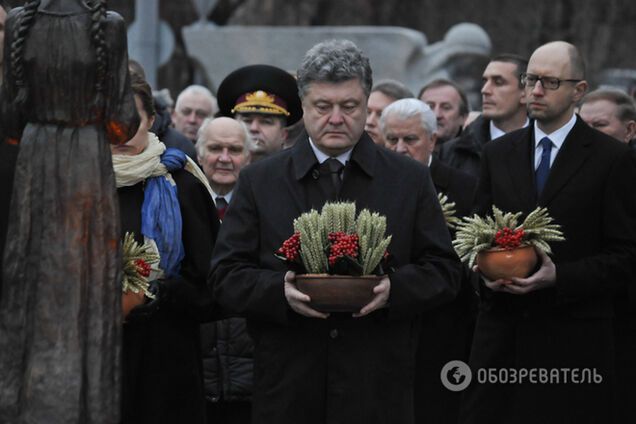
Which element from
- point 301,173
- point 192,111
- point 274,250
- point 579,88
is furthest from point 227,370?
point 192,111

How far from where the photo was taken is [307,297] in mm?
6672

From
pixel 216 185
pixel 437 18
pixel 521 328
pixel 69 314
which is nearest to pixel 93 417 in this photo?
pixel 69 314

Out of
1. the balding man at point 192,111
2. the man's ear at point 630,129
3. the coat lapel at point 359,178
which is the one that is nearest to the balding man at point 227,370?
the coat lapel at point 359,178

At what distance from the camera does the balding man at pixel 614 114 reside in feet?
34.5

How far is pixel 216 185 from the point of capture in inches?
380

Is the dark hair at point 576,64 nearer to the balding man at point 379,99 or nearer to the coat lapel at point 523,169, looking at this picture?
the coat lapel at point 523,169

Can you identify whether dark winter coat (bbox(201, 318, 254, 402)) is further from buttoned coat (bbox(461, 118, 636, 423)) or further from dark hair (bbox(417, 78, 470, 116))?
dark hair (bbox(417, 78, 470, 116))

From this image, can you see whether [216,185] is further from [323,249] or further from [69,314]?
[69,314]

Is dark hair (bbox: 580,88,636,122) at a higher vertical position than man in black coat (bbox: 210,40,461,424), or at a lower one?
higher

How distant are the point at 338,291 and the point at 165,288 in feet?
4.09

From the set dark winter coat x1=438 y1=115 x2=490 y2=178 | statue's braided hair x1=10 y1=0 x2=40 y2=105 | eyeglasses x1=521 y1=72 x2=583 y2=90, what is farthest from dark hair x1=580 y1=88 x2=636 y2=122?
statue's braided hair x1=10 y1=0 x2=40 y2=105

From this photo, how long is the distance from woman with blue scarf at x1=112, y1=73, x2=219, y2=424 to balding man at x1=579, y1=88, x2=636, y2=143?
3525 mm

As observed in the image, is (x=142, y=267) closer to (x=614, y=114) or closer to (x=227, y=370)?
(x=227, y=370)

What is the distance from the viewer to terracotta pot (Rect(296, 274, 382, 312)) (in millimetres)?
6637
